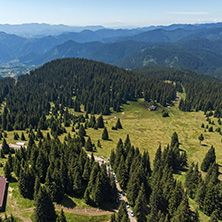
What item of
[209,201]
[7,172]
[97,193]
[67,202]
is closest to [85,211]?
[97,193]

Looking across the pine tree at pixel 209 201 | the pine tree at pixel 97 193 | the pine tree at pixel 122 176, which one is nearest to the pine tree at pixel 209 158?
the pine tree at pixel 209 201

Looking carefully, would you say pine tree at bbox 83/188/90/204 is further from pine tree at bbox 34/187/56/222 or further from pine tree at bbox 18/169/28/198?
pine tree at bbox 18/169/28/198

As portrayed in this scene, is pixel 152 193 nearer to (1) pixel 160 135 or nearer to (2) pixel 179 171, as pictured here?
(2) pixel 179 171

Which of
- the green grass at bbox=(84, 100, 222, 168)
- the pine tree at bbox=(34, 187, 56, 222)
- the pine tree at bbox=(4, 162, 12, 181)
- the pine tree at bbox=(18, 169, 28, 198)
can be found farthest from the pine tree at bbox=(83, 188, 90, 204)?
the green grass at bbox=(84, 100, 222, 168)

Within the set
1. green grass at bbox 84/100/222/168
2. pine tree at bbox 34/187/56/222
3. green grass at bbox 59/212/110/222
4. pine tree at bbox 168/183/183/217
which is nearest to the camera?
pine tree at bbox 34/187/56/222

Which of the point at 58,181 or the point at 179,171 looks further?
the point at 179,171

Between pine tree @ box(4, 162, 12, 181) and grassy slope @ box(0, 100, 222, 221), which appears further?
grassy slope @ box(0, 100, 222, 221)

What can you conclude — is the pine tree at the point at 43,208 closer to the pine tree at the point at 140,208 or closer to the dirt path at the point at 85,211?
the dirt path at the point at 85,211

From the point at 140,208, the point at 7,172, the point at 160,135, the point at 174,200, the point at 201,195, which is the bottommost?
the point at 160,135

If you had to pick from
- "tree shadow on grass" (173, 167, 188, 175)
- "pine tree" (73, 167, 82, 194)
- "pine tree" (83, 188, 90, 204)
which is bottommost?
"tree shadow on grass" (173, 167, 188, 175)
